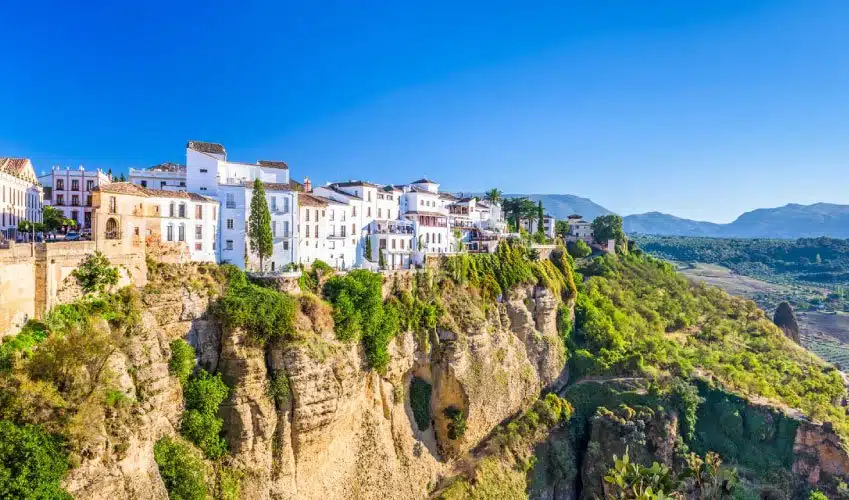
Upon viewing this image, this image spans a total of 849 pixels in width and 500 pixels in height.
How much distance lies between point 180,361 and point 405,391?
1614cm

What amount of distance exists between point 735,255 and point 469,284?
475 feet

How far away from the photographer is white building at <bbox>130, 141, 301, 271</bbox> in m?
35.8

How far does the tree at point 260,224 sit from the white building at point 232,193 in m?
1.75

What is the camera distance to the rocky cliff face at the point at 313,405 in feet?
73.9

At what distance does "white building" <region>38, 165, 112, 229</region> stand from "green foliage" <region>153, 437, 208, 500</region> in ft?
66.2

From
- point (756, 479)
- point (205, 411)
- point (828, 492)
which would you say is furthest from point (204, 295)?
point (828, 492)

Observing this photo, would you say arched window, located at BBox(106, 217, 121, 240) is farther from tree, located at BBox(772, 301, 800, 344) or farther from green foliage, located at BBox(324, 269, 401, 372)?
tree, located at BBox(772, 301, 800, 344)

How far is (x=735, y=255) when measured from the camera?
162 m

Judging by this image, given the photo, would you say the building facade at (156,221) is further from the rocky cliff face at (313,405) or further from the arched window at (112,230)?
the rocky cliff face at (313,405)

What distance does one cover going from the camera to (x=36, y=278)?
894 inches

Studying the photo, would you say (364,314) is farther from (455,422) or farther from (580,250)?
(580,250)

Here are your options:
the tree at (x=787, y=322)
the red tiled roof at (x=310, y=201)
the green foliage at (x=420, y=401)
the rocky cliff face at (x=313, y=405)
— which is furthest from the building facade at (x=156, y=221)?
the tree at (x=787, y=322)

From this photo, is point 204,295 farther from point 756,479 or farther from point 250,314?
point 756,479

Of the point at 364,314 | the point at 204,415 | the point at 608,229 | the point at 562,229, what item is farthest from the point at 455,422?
the point at 562,229
